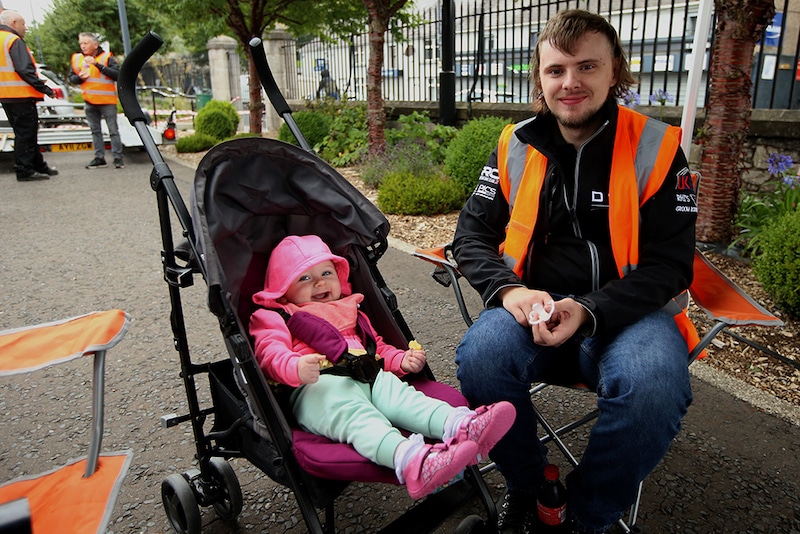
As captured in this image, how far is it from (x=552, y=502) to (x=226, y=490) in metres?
1.17

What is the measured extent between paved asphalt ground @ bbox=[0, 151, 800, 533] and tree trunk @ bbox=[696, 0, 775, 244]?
2060 mm

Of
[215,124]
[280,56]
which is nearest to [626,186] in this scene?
[215,124]

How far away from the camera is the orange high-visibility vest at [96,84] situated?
982 cm

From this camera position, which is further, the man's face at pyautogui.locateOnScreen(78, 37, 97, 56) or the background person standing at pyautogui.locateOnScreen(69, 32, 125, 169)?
the man's face at pyautogui.locateOnScreen(78, 37, 97, 56)

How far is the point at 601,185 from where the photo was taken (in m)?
2.28

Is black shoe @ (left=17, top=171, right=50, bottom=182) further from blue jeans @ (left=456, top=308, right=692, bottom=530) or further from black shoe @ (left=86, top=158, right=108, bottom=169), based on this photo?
blue jeans @ (left=456, top=308, right=692, bottom=530)

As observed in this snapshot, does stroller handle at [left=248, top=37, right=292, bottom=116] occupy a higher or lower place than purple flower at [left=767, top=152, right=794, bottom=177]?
higher

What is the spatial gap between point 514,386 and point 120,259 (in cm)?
470

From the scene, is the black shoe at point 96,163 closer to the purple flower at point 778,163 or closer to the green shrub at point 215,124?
the green shrub at point 215,124

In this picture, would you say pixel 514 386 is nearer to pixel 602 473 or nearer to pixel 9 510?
pixel 602 473

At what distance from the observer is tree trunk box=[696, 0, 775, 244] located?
435 centimetres

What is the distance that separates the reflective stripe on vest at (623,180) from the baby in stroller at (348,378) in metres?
0.60

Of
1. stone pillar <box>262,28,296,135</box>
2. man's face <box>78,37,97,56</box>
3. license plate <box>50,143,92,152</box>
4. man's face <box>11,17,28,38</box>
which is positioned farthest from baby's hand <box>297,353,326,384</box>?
stone pillar <box>262,28,296,135</box>

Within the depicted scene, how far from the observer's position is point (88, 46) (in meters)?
10.0
